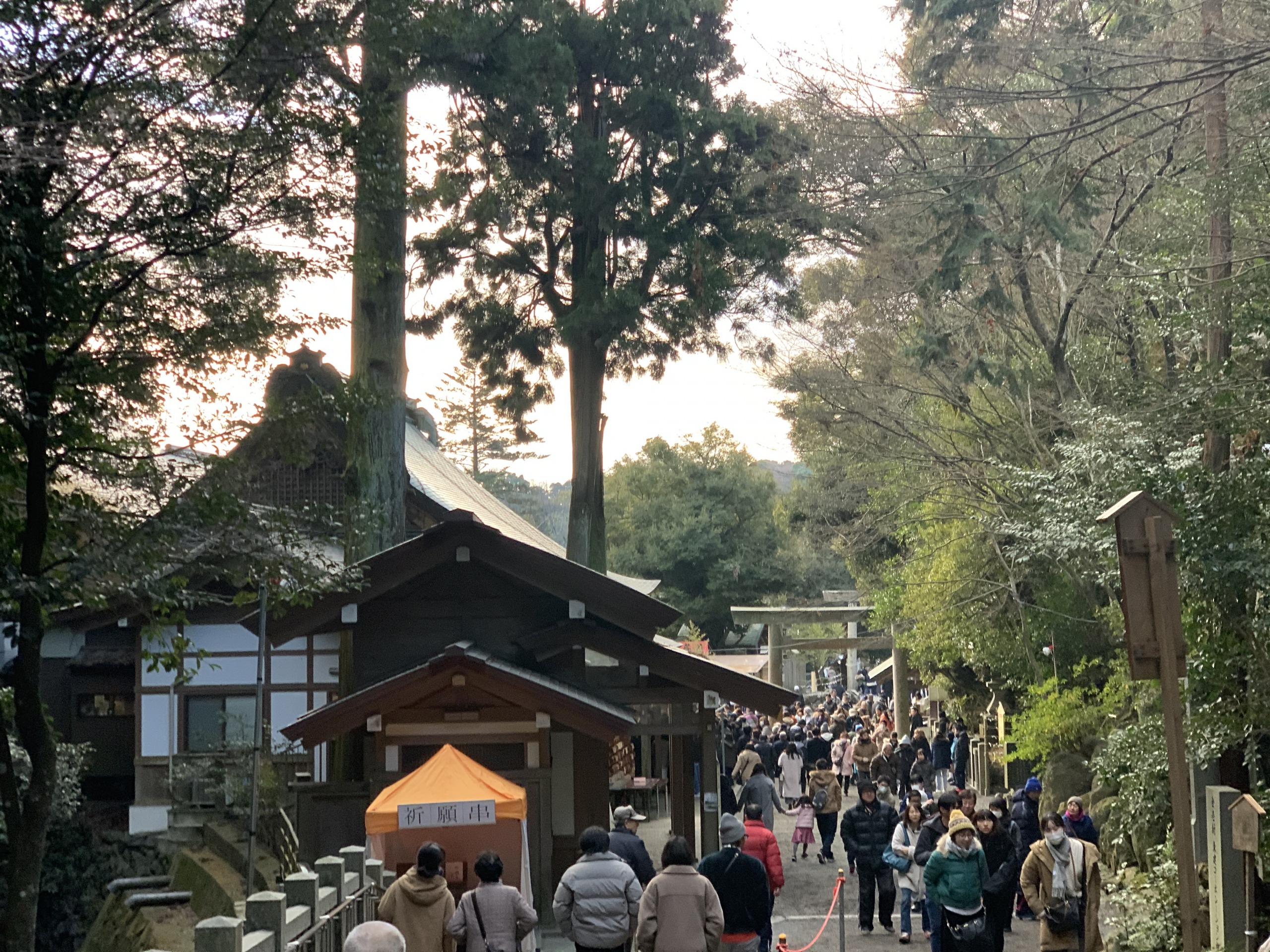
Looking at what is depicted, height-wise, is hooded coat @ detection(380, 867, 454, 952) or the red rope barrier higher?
hooded coat @ detection(380, 867, 454, 952)

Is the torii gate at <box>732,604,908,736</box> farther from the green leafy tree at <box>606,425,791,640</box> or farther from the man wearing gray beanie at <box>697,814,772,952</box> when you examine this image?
the man wearing gray beanie at <box>697,814,772,952</box>

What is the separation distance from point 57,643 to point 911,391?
14471 mm

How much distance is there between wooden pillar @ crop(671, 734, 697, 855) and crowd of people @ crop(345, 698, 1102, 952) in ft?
6.64

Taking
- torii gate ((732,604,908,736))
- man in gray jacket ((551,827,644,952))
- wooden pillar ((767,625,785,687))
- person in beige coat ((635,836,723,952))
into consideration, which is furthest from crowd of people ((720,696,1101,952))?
wooden pillar ((767,625,785,687))

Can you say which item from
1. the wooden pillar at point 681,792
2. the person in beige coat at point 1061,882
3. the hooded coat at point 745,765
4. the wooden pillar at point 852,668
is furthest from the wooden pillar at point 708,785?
the wooden pillar at point 852,668

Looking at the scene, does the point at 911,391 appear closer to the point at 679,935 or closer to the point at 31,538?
the point at 679,935

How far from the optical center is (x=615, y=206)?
2241 centimetres

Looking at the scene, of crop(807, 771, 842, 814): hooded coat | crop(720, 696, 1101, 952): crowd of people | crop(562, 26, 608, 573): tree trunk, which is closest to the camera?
crop(720, 696, 1101, 952): crowd of people

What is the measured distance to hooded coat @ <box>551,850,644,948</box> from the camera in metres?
8.58

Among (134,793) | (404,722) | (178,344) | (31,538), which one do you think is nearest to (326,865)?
(31,538)

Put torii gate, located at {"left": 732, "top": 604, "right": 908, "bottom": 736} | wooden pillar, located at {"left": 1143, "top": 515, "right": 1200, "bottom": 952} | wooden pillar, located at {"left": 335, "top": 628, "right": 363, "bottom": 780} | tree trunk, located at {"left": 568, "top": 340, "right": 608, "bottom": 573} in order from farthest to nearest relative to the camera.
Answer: torii gate, located at {"left": 732, "top": 604, "right": 908, "bottom": 736}
tree trunk, located at {"left": 568, "top": 340, "right": 608, "bottom": 573}
wooden pillar, located at {"left": 335, "top": 628, "right": 363, "bottom": 780}
wooden pillar, located at {"left": 1143, "top": 515, "right": 1200, "bottom": 952}

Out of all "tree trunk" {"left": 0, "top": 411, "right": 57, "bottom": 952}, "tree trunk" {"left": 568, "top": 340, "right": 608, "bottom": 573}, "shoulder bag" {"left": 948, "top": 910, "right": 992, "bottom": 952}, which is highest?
"tree trunk" {"left": 568, "top": 340, "right": 608, "bottom": 573}

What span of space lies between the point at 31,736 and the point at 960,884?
6649 mm

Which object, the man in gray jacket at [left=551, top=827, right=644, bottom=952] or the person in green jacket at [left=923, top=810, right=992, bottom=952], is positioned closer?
the man in gray jacket at [left=551, top=827, right=644, bottom=952]
